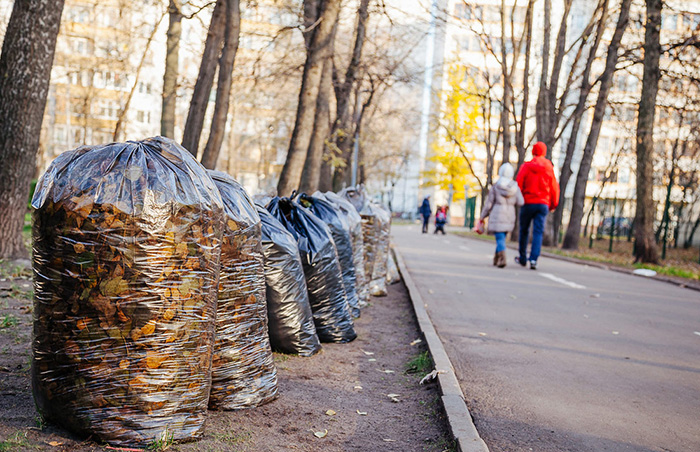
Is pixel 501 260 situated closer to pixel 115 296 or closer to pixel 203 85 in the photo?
pixel 203 85

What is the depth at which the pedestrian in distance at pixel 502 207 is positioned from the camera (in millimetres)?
14148

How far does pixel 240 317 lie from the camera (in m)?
3.99

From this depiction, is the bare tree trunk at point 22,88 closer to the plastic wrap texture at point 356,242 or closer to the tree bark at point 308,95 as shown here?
the plastic wrap texture at point 356,242

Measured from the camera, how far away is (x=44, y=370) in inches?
125

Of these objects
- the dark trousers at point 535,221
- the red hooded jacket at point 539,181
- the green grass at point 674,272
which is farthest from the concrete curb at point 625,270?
the red hooded jacket at point 539,181

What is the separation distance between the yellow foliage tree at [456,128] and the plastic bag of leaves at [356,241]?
2911 cm

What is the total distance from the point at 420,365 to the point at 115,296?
2.91 meters

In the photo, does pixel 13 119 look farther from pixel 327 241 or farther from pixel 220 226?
pixel 220 226

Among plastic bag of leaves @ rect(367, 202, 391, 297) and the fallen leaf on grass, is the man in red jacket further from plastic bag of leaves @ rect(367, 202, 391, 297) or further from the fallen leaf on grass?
the fallen leaf on grass

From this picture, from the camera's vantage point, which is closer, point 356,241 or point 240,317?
point 240,317

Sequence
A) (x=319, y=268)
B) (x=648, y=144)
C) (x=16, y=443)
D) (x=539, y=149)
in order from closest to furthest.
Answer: (x=16, y=443) → (x=319, y=268) → (x=539, y=149) → (x=648, y=144)

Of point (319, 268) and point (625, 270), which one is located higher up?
point (319, 268)

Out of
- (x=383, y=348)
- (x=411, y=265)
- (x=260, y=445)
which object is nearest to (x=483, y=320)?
(x=383, y=348)

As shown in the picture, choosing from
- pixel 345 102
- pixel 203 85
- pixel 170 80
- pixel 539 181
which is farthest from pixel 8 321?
pixel 345 102
